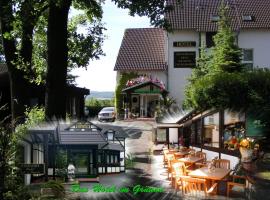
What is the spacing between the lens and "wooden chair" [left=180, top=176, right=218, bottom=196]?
8.59m

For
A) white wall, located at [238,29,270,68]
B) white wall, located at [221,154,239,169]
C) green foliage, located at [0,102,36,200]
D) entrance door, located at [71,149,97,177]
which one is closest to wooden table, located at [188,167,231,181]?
white wall, located at [221,154,239,169]

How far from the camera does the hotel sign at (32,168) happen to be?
6336mm

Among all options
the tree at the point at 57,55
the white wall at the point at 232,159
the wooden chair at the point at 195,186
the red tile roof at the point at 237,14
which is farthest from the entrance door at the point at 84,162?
the red tile roof at the point at 237,14

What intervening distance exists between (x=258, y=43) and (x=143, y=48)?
57.7ft

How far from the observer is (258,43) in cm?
3169

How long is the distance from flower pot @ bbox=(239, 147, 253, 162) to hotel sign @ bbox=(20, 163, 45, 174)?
580 cm

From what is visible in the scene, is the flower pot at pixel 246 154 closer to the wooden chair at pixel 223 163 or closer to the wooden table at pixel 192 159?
the wooden chair at pixel 223 163

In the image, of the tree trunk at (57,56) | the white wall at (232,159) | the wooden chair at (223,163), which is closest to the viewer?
the tree trunk at (57,56)

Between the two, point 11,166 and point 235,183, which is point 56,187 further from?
point 235,183

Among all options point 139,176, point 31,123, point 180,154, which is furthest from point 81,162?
point 180,154

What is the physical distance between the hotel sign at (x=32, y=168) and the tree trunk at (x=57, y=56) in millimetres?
1815

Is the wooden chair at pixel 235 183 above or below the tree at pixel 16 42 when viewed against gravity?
below

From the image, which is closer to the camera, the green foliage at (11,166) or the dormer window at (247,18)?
the green foliage at (11,166)

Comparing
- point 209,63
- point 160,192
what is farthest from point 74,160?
point 209,63
